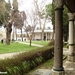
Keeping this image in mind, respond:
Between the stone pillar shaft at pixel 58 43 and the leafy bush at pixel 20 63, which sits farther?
the leafy bush at pixel 20 63

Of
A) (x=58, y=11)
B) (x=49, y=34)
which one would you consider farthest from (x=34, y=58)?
(x=49, y=34)

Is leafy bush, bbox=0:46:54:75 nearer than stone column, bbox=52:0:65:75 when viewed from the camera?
No

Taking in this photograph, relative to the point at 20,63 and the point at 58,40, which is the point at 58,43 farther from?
the point at 20,63

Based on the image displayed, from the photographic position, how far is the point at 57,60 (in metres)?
6.97

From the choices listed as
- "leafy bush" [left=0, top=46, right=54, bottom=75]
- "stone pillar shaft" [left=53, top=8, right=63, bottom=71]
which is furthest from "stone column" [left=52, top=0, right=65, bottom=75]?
"leafy bush" [left=0, top=46, right=54, bottom=75]

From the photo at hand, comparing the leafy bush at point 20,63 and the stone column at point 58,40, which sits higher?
the stone column at point 58,40

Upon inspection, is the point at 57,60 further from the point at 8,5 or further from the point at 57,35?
the point at 8,5

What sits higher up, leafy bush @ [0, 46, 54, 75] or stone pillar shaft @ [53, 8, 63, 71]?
stone pillar shaft @ [53, 8, 63, 71]

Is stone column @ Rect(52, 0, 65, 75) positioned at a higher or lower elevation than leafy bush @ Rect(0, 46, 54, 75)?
higher

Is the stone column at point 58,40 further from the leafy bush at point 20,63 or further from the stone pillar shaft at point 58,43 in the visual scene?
the leafy bush at point 20,63

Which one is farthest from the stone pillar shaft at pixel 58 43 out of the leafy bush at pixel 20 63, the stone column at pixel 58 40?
the leafy bush at pixel 20 63

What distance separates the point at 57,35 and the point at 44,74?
2099 millimetres

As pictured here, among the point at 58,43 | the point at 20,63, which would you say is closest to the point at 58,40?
the point at 58,43

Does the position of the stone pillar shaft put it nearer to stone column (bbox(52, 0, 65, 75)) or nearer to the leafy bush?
stone column (bbox(52, 0, 65, 75))
